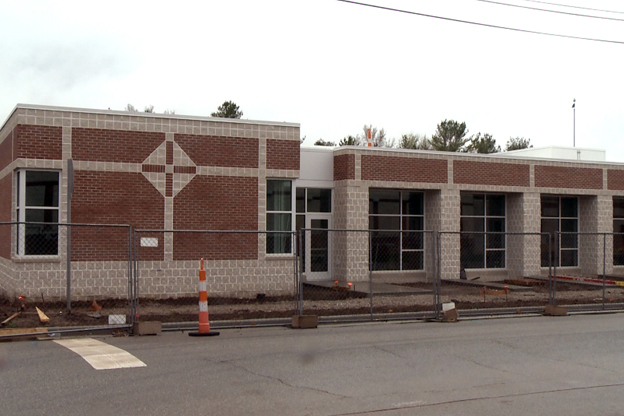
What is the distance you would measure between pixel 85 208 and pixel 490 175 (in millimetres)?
15017

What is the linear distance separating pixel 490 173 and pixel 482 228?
7.88ft

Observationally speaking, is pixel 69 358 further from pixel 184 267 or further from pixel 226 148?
pixel 226 148

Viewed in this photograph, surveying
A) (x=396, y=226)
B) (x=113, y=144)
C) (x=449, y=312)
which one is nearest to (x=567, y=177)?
(x=396, y=226)

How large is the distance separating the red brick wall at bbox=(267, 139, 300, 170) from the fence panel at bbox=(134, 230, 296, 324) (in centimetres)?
205

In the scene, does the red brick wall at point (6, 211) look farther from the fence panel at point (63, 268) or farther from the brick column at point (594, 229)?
the brick column at point (594, 229)

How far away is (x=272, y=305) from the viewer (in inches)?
645

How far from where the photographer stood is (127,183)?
1853cm

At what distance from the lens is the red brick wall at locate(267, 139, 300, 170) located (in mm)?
20203

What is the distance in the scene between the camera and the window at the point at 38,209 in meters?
17.6

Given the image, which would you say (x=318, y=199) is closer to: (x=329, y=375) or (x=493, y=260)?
(x=493, y=260)

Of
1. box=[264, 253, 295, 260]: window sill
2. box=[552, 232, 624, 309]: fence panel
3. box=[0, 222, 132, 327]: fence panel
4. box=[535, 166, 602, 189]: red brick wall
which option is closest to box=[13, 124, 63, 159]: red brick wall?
box=[0, 222, 132, 327]: fence panel

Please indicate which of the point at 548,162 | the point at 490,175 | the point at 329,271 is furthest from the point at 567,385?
the point at 548,162

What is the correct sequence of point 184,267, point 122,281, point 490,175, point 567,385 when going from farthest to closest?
point 490,175 < point 184,267 < point 122,281 < point 567,385

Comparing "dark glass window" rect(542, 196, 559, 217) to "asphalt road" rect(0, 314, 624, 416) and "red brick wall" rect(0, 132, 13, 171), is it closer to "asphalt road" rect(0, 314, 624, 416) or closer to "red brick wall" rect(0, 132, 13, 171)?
"asphalt road" rect(0, 314, 624, 416)
